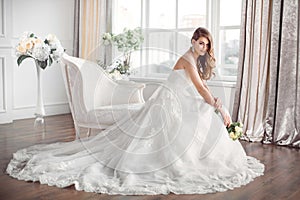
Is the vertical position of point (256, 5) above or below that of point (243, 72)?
above

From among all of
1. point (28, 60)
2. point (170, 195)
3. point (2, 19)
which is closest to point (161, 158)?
point (170, 195)

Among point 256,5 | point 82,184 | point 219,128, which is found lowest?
point 82,184

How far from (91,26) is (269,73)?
309 cm

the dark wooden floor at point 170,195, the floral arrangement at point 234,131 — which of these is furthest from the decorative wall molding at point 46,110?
the floral arrangement at point 234,131

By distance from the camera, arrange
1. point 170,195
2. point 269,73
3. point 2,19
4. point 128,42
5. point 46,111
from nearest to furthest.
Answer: point 170,195
point 269,73
point 2,19
point 128,42
point 46,111

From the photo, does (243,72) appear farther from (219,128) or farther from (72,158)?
(72,158)

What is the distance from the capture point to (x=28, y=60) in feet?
20.3

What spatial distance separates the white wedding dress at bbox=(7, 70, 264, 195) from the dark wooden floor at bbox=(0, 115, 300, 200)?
8 centimetres

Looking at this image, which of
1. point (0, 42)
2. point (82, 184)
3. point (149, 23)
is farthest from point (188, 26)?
point (82, 184)

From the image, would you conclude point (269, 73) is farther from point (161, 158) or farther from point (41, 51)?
point (41, 51)

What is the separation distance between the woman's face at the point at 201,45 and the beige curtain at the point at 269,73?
5.03 ft

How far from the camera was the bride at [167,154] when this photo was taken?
2939mm

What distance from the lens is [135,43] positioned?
587 cm

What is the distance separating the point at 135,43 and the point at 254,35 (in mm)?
1776
